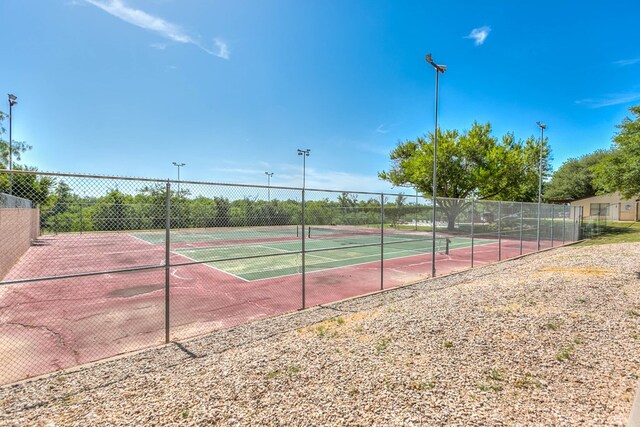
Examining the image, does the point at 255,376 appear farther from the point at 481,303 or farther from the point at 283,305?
the point at 481,303

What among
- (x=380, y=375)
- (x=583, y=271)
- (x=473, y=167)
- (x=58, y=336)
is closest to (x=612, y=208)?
(x=473, y=167)

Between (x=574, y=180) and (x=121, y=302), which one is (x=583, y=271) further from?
(x=574, y=180)

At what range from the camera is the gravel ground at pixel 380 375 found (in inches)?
124

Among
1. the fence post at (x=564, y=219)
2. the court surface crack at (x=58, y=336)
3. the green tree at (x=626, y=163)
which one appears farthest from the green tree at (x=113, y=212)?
the green tree at (x=626, y=163)

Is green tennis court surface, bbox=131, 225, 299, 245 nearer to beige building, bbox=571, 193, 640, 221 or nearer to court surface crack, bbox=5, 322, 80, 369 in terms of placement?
court surface crack, bbox=5, 322, 80, 369

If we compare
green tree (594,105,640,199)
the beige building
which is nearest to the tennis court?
green tree (594,105,640,199)

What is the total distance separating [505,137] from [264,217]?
116ft

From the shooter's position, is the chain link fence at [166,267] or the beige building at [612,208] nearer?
the chain link fence at [166,267]

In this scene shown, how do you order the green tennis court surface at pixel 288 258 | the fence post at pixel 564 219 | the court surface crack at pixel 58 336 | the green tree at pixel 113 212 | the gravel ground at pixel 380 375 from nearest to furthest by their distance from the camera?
the gravel ground at pixel 380 375 < the green tree at pixel 113 212 < the court surface crack at pixel 58 336 < the green tennis court surface at pixel 288 258 < the fence post at pixel 564 219

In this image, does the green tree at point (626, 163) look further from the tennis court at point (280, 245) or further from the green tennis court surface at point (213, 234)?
the green tennis court surface at point (213, 234)

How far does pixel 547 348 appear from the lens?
14.9 ft

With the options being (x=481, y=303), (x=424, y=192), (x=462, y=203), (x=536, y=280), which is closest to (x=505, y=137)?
(x=424, y=192)

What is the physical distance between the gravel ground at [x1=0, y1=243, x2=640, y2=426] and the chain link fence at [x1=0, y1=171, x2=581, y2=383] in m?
1.28

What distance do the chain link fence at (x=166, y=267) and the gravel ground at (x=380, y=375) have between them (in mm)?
1282
